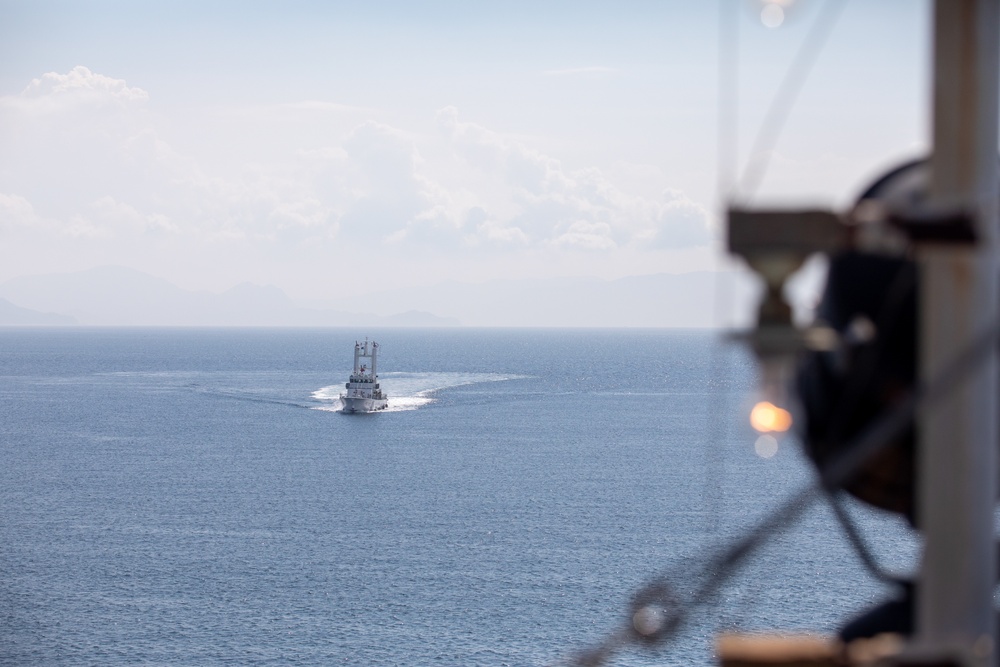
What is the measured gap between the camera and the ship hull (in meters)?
125

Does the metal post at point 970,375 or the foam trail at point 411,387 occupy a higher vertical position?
the metal post at point 970,375

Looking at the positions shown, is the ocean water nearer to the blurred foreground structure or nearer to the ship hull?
the ship hull

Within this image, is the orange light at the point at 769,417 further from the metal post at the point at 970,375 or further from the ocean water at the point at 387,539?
the ocean water at the point at 387,539

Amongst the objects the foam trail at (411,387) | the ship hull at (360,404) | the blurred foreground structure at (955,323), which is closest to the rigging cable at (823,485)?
the blurred foreground structure at (955,323)

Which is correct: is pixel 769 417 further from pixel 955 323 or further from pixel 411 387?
pixel 411 387

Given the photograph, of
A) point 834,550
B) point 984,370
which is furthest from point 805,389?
point 834,550

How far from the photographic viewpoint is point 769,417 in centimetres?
418

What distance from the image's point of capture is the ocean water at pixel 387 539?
162ft

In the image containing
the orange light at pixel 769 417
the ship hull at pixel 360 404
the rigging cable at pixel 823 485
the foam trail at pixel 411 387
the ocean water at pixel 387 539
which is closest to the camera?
the rigging cable at pixel 823 485

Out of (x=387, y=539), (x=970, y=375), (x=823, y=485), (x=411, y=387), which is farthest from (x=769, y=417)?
(x=411, y=387)

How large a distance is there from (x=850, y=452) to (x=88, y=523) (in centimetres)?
7369

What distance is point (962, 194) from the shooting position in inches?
145

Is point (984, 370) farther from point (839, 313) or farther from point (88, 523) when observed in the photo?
point (88, 523)

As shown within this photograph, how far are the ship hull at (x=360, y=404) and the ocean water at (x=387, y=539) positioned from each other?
5041 millimetres
